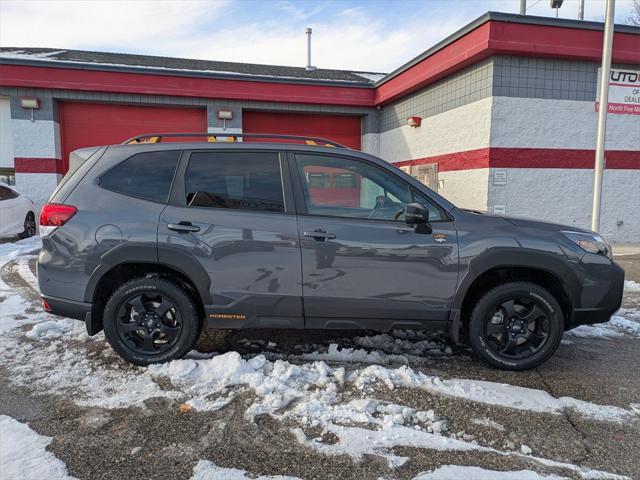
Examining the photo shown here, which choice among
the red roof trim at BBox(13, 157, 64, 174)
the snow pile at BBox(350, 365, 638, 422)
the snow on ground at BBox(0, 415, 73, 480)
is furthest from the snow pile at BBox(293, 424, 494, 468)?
the red roof trim at BBox(13, 157, 64, 174)

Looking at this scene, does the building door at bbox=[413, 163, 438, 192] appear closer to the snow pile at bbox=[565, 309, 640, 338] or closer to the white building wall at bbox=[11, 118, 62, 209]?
the snow pile at bbox=[565, 309, 640, 338]

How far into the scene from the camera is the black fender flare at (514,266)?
3.47 m

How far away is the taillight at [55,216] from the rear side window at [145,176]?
0.32 meters

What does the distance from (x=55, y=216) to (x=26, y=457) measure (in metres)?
1.85

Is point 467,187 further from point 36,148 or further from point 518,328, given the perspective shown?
point 36,148

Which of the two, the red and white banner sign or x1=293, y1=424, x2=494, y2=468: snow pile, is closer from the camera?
x1=293, y1=424, x2=494, y2=468: snow pile

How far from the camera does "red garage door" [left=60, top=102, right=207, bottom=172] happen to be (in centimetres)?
1295

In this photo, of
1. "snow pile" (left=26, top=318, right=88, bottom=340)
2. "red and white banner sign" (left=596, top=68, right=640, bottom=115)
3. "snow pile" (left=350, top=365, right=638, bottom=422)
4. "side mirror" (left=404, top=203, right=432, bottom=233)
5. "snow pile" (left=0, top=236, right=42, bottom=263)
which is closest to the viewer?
"snow pile" (left=350, top=365, right=638, bottom=422)

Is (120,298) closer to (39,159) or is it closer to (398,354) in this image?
(398,354)

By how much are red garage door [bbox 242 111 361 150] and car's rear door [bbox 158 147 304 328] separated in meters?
10.8

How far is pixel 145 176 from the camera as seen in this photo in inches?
142

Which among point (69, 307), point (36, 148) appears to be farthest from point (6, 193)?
point (69, 307)

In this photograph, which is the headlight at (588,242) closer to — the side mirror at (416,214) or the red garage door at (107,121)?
the side mirror at (416,214)

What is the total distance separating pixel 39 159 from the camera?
12.7 m
